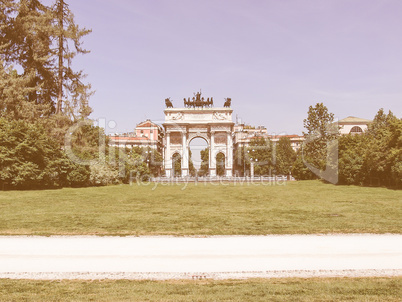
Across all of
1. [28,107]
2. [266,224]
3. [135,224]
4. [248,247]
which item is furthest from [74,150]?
[248,247]

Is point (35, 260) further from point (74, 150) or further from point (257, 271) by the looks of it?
point (74, 150)

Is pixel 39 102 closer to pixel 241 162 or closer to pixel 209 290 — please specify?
pixel 209 290

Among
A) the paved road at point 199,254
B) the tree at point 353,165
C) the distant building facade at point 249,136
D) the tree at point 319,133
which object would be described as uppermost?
the distant building facade at point 249,136

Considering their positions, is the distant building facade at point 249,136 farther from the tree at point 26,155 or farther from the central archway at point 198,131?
the tree at point 26,155

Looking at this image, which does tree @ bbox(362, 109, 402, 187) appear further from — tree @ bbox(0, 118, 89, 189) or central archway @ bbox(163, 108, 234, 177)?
central archway @ bbox(163, 108, 234, 177)

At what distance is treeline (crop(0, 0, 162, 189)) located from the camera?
2995cm

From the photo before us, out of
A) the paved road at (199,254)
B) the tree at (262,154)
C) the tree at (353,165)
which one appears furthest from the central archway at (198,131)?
the paved road at (199,254)

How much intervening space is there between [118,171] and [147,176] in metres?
6.71

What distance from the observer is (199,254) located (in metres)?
8.96

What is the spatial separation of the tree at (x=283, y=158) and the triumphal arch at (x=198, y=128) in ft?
33.3

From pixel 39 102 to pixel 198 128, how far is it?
1714 inches

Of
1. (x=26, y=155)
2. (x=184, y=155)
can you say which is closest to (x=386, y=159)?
(x=26, y=155)

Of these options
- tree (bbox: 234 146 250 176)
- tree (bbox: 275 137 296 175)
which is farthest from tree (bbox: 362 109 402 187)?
tree (bbox: 234 146 250 176)

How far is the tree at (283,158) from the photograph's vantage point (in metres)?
67.4
